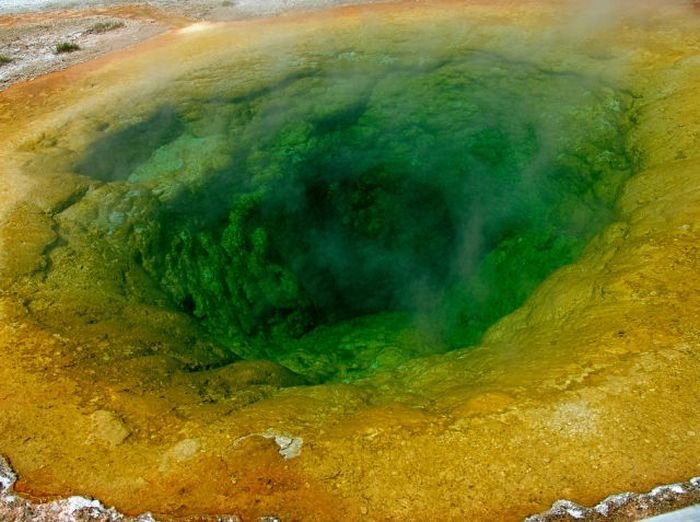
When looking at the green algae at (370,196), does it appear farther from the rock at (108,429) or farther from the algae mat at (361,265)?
the rock at (108,429)

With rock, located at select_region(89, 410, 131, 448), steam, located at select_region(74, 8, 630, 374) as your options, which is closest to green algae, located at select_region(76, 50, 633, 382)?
steam, located at select_region(74, 8, 630, 374)

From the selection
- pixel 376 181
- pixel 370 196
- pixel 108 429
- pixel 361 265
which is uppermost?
pixel 108 429

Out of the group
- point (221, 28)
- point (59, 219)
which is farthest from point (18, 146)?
point (221, 28)

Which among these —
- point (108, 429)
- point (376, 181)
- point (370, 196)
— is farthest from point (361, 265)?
point (108, 429)

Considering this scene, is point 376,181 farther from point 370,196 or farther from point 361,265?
A: point 361,265

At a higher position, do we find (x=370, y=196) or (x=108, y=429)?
(x=108, y=429)

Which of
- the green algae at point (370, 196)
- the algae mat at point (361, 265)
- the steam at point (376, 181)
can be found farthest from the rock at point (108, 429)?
the steam at point (376, 181)

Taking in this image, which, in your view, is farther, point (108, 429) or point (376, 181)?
point (376, 181)
